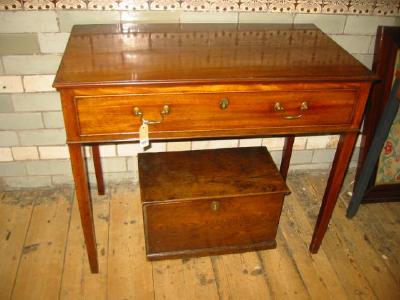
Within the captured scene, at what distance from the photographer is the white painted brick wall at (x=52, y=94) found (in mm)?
1689

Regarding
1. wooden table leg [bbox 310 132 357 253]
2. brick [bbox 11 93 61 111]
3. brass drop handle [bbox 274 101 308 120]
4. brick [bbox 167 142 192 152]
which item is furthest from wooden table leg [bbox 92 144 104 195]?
wooden table leg [bbox 310 132 357 253]

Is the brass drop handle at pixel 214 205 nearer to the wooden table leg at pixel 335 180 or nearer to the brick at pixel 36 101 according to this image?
the wooden table leg at pixel 335 180

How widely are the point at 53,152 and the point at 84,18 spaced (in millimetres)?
789

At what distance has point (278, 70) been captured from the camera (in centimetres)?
130

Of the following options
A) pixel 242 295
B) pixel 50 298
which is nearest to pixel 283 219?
pixel 242 295

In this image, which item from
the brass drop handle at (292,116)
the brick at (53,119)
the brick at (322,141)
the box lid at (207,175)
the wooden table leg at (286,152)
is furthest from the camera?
the brick at (322,141)

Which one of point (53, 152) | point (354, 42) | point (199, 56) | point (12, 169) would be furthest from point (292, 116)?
point (12, 169)

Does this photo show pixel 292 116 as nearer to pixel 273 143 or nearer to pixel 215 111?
pixel 215 111

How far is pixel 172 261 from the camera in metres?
1.80

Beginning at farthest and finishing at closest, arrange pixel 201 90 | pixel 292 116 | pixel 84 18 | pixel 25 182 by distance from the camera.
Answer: pixel 25 182 → pixel 84 18 → pixel 292 116 → pixel 201 90

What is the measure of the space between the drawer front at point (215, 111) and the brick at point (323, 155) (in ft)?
3.15

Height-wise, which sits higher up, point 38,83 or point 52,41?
point 52,41

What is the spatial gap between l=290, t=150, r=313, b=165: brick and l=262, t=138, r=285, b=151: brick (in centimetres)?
13

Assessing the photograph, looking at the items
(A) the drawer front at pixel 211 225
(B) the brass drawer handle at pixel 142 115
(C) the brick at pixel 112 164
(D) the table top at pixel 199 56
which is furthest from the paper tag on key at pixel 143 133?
(C) the brick at pixel 112 164
